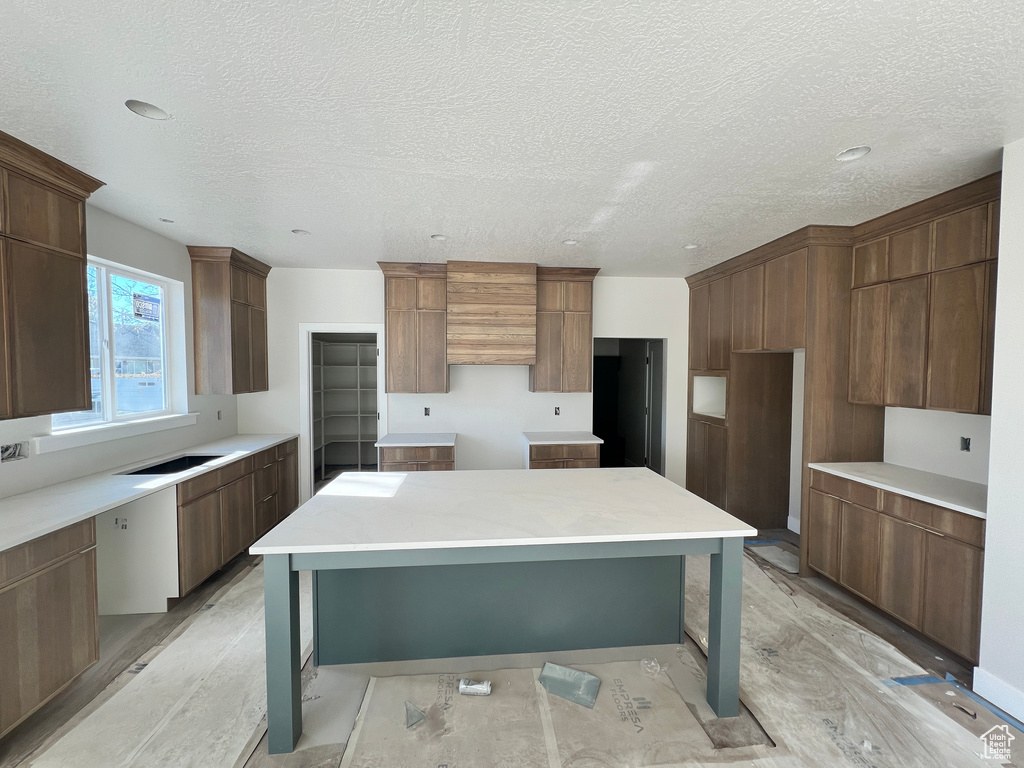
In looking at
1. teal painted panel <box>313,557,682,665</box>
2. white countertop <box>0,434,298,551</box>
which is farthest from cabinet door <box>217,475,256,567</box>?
teal painted panel <box>313,557,682,665</box>

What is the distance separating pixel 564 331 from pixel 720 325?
1.54m

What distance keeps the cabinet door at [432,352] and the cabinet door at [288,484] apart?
4.88 ft

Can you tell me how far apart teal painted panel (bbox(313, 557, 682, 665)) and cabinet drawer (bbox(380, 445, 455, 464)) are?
2.03 m

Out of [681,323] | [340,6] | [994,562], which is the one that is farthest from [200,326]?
[994,562]

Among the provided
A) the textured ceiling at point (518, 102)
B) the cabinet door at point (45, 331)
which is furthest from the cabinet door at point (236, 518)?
the textured ceiling at point (518, 102)

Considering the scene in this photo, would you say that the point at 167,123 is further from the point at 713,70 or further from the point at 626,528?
the point at 626,528

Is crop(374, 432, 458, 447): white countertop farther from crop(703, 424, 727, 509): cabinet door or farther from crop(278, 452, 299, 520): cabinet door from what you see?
crop(703, 424, 727, 509): cabinet door

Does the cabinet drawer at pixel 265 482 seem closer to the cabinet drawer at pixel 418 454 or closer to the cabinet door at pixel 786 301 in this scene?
the cabinet drawer at pixel 418 454

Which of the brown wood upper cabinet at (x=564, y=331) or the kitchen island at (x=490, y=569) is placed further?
the brown wood upper cabinet at (x=564, y=331)

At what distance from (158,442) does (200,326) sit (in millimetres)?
1081

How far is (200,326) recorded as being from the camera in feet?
13.0

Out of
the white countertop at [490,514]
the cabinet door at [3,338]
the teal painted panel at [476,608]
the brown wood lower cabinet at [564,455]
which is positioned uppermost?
the cabinet door at [3,338]

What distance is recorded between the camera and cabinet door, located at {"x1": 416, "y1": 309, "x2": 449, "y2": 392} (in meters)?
4.57

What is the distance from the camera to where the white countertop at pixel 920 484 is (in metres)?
2.35
